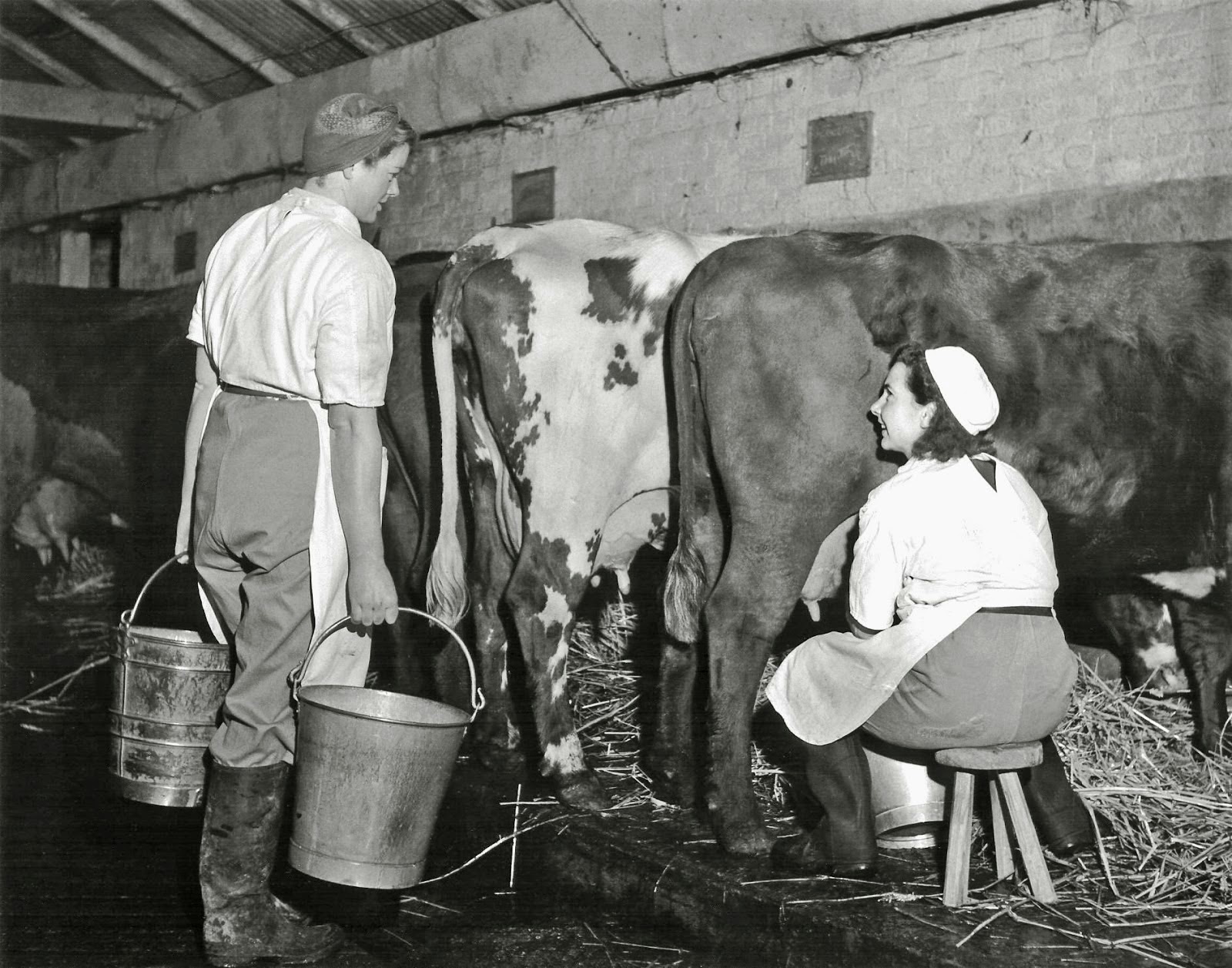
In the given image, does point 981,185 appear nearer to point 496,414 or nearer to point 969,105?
point 969,105

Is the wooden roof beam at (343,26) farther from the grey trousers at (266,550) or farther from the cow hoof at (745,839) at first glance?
the cow hoof at (745,839)

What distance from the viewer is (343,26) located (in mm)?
9430

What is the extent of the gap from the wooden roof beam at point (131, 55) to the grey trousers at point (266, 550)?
874cm

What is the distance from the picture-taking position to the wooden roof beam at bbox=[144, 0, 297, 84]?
1012 cm

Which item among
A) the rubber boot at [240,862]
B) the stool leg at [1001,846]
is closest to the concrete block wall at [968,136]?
the stool leg at [1001,846]

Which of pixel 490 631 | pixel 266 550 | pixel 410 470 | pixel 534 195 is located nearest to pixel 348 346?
pixel 266 550

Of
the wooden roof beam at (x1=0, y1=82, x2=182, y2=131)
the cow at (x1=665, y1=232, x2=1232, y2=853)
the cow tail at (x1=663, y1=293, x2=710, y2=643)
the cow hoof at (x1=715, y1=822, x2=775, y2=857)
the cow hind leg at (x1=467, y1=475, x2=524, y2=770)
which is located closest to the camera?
the cow hoof at (x1=715, y1=822, x2=775, y2=857)

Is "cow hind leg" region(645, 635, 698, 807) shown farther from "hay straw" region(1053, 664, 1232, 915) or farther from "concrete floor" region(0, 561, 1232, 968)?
"hay straw" region(1053, 664, 1232, 915)

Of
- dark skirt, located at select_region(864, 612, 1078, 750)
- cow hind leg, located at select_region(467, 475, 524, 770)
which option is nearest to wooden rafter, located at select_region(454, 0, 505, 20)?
cow hind leg, located at select_region(467, 475, 524, 770)

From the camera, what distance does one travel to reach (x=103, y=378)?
819 centimetres

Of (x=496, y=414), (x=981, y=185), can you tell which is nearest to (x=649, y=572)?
(x=496, y=414)

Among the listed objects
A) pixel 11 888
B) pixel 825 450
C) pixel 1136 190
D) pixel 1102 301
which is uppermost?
pixel 1136 190

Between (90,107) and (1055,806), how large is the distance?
37.4 feet

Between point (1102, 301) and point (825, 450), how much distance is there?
1111mm
